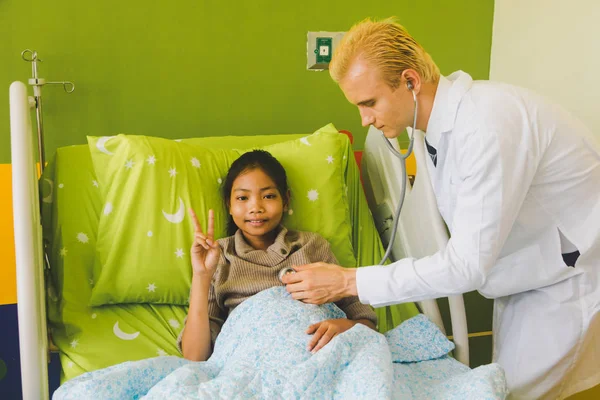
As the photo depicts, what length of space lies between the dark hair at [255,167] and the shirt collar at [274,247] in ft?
0.39

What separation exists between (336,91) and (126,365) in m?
1.47

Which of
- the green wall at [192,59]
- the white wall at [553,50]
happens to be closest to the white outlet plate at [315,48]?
the green wall at [192,59]

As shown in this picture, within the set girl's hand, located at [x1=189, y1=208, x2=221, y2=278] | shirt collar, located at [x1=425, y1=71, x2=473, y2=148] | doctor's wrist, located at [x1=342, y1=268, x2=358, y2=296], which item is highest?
shirt collar, located at [x1=425, y1=71, x2=473, y2=148]

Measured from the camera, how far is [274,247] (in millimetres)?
1682

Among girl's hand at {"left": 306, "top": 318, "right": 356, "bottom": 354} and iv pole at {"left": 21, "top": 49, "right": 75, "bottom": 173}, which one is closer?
girl's hand at {"left": 306, "top": 318, "right": 356, "bottom": 354}

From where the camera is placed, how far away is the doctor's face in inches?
53.1

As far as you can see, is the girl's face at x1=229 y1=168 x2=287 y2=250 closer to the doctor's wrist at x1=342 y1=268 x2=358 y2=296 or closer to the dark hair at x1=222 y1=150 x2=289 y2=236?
the dark hair at x1=222 y1=150 x2=289 y2=236

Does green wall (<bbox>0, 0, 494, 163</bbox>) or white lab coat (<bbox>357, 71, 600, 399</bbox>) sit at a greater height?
green wall (<bbox>0, 0, 494, 163</bbox>)

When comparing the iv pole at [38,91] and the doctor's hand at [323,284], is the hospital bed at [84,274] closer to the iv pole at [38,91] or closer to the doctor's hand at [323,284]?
the iv pole at [38,91]

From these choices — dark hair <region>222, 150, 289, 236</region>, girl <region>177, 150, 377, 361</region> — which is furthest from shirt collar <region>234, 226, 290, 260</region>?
dark hair <region>222, 150, 289, 236</region>

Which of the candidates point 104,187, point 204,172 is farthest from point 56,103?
point 204,172

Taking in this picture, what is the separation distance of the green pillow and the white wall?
979 mm

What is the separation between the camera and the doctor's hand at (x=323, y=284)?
4.73 ft

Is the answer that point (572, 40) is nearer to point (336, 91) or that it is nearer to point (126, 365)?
point (336, 91)
